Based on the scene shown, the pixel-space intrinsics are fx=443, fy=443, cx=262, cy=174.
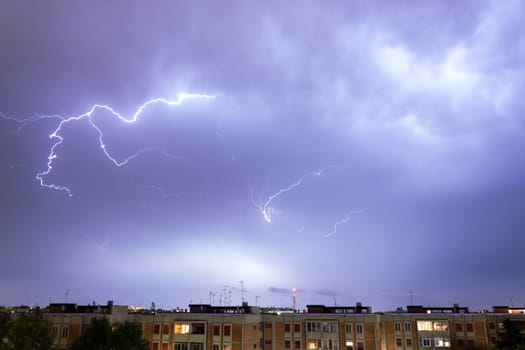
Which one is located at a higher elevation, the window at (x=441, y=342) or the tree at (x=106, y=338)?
the tree at (x=106, y=338)

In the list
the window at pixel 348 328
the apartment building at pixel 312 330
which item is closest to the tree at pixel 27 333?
the apartment building at pixel 312 330

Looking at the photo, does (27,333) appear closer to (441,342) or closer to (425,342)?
(425,342)

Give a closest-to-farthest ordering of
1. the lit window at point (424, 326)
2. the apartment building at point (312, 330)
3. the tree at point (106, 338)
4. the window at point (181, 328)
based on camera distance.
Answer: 1. the tree at point (106, 338)
2. the apartment building at point (312, 330)
3. the window at point (181, 328)
4. the lit window at point (424, 326)

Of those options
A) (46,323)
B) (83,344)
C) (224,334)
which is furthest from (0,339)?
(224,334)

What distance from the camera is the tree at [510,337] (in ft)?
184

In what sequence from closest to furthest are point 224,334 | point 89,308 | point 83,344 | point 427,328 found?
point 83,344 → point 224,334 → point 427,328 → point 89,308

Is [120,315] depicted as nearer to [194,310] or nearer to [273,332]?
[194,310]

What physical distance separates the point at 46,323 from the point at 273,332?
3181cm

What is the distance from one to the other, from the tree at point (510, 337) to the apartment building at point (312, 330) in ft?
9.49

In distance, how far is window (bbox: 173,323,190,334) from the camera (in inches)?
2319

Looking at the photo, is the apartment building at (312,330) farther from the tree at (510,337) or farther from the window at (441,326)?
the tree at (510,337)

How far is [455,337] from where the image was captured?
61719mm

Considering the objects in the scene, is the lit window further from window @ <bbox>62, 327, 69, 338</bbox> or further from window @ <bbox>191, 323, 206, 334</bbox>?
window @ <bbox>62, 327, 69, 338</bbox>

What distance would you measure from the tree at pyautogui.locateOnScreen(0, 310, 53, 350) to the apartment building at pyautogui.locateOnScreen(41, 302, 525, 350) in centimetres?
1614
